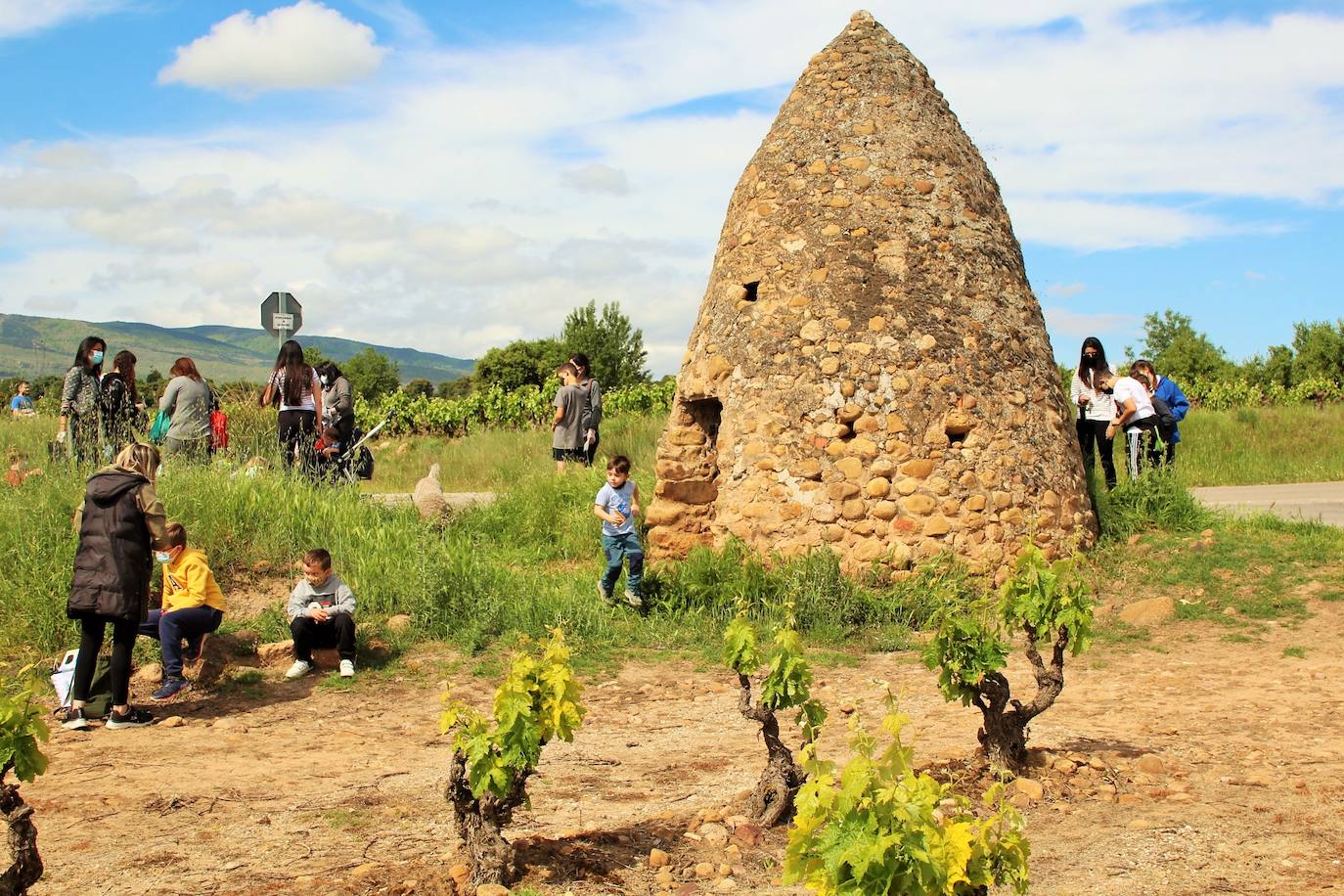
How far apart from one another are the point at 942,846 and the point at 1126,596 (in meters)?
6.08

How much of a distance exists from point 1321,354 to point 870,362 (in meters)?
40.2

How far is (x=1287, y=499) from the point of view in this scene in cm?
1277

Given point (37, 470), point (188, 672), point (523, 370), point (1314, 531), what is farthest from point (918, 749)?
point (523, 370)

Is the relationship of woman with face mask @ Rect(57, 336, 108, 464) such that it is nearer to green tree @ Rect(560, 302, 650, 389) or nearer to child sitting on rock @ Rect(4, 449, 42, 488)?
child sitting on rock @ Rect(4, 449, 42, 488)

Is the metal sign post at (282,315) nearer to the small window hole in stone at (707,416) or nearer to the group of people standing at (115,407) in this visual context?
the group of people standing at (115,407)

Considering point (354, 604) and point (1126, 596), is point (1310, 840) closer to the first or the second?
point (1126, 596)

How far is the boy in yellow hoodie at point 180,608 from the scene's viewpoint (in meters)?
6.66

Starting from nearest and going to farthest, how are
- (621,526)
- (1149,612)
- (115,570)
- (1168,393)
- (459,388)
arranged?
(115,570)
(621,526)
(1149,612)
(1168,393)
(459,388)

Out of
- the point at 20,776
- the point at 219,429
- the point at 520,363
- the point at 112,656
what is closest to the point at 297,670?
the point at 112,656

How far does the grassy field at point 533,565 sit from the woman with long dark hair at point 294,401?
679mm

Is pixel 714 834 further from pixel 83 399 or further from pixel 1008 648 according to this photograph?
pixel 83 399

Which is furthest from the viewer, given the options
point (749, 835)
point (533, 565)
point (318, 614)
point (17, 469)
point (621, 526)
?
point (17, 469)

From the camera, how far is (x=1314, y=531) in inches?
360

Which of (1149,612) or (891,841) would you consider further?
(1149,612)
